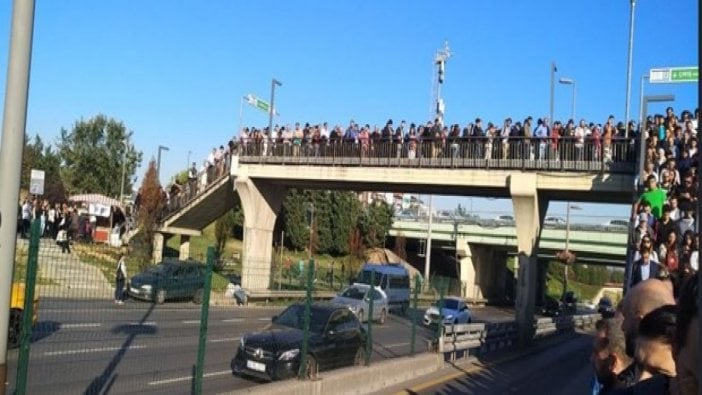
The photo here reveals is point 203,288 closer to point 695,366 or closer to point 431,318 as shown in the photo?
point 695,366

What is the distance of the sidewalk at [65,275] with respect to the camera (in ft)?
22.7

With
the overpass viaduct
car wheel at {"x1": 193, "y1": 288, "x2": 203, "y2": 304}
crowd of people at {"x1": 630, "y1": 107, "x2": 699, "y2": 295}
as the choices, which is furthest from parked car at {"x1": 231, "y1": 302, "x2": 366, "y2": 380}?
the overpass viaduct

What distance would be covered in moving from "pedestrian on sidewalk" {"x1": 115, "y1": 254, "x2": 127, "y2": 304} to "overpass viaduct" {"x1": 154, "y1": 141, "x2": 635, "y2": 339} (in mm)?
15698

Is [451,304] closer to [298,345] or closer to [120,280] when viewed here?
[298,345]

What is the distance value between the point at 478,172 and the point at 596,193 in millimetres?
4586

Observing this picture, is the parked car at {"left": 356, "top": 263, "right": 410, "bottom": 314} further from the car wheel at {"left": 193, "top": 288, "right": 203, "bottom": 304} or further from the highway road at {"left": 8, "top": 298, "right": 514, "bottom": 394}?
the car wheel at {"left": 193, "top": 288, "right": 203, "bottom": 304}

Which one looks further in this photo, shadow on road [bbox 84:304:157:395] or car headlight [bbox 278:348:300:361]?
car headlight [bbox 278:348:300:361]

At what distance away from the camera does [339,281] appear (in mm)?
23484

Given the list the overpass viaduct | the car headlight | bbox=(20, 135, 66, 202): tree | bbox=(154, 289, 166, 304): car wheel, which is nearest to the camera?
bbox=(154, 289, 166, 304): car wheel

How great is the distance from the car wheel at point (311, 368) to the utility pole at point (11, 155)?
6578mm

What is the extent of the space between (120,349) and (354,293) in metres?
15.6

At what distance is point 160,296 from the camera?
346 inches

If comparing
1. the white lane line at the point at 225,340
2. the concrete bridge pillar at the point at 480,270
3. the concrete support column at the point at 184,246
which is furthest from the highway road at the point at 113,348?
the concrete bridge pillar at the point at 480,270

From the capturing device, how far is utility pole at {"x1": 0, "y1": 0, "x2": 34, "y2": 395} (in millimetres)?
5066
